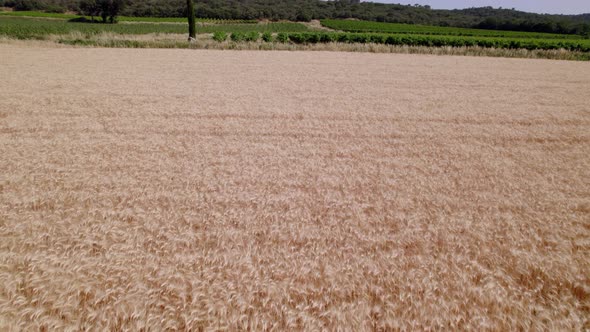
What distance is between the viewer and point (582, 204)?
4.19 meters

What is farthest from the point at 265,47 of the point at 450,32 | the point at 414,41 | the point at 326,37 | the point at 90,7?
the point at 90,7

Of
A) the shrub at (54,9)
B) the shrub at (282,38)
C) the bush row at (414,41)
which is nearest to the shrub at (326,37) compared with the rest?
the bush row at (414,41)

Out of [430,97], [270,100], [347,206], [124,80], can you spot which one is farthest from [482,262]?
[124,80]

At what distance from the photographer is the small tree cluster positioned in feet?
204

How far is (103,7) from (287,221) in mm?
78336

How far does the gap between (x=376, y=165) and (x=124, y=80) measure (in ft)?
36.8

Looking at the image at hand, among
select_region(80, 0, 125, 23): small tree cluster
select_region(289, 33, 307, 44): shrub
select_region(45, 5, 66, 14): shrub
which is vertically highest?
select_region(45, 5, 66, 14): shrub

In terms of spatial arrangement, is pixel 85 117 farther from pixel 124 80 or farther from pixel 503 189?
pixel 503 189

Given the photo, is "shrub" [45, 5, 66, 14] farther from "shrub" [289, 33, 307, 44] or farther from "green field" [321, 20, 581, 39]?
"shrub" [289, 33, 307, 44]

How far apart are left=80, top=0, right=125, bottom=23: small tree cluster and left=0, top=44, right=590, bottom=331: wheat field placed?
69612mm

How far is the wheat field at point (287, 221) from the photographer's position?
237 cm

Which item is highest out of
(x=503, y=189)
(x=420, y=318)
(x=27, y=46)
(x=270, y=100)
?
(x=27, y=46)

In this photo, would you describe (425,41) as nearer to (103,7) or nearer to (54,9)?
(103,7)

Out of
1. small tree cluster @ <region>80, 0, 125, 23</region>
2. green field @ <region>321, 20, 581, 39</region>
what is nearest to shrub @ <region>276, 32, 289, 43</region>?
green field @ <region>321, 20, 581, 39</region>
